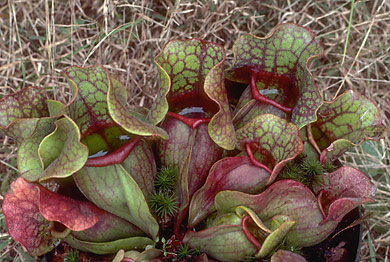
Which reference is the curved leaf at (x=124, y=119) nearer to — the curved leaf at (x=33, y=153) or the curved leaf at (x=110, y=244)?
the curved leaf at (x=33, y=153)

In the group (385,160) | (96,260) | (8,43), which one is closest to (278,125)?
(96,260)

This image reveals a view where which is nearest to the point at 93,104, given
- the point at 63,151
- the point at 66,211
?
the point at 63,151

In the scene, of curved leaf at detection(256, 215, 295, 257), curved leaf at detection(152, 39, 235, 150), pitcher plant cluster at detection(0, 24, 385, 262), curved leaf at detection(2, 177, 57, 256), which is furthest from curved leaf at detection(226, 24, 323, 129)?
curved leaf at detection(2, 177, 57, 256)

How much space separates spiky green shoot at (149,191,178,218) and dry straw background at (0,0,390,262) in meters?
0.78

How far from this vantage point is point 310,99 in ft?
4.25

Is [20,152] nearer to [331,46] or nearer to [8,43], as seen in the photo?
[8,43]

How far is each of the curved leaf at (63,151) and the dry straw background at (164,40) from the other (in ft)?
2.87

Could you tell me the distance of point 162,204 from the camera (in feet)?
4.43

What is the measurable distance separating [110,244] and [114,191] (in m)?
0.16

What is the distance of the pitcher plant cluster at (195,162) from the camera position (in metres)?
1.20

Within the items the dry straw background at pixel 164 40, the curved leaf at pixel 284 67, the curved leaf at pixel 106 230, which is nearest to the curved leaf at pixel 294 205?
the curved leaf at pixel 284 67

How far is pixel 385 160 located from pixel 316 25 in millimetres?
793

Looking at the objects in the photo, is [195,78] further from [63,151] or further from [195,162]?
[63,151]

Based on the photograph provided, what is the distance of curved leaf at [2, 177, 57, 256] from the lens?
4.13ft
